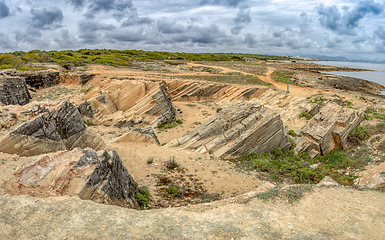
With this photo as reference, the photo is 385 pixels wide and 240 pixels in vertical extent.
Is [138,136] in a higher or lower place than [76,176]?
lower

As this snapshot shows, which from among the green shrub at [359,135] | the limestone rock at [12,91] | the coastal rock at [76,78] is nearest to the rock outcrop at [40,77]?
the coastal rock at [76,78]

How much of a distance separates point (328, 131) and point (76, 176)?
2106cm

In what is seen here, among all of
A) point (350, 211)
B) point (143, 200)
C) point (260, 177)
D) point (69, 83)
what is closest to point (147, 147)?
point (143, 200)

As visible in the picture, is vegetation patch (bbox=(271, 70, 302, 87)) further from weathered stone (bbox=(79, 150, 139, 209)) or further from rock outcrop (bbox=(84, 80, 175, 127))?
weathered stone (bbox=(79, 150, 139, 209))

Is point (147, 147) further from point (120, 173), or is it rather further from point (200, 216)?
point (200, 216)

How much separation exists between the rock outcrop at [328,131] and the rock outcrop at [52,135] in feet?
56.7

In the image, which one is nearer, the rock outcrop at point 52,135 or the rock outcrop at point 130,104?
the rock outcrop at point 52,135

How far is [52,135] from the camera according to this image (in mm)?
11898

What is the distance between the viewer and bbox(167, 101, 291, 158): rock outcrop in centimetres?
1727

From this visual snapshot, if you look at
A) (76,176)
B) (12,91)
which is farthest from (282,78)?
(76,176)

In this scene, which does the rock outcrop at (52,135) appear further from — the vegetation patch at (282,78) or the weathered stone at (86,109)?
the vegetation patch at (282,78)

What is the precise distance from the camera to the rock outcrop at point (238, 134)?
56.6 ft

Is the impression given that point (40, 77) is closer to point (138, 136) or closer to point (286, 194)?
point (138, 136)

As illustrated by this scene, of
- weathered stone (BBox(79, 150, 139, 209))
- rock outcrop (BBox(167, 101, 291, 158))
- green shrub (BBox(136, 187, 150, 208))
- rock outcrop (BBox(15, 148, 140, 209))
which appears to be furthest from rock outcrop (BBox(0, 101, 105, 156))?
rock outcrop (BBox(167, 101, 291, 158))
